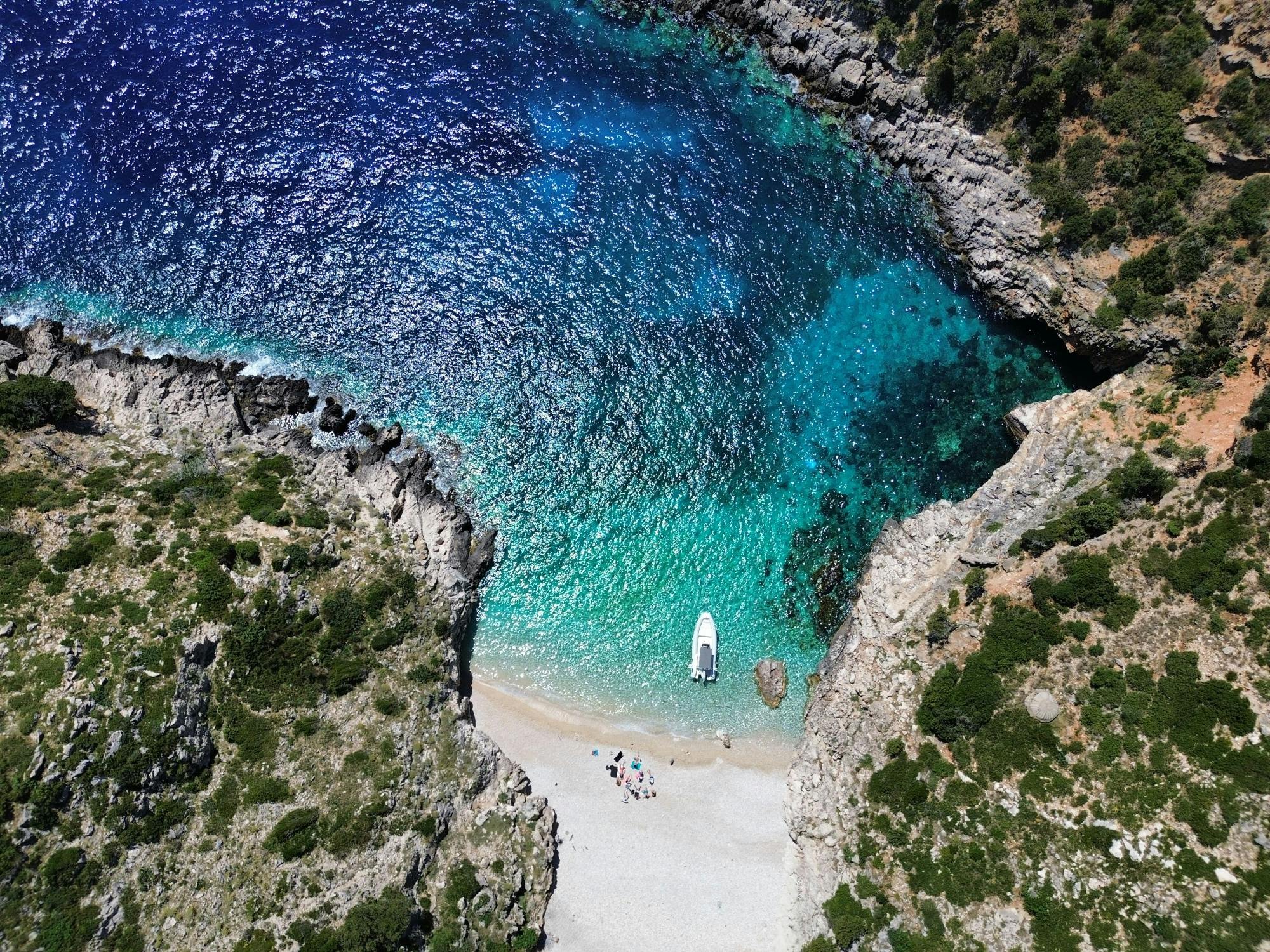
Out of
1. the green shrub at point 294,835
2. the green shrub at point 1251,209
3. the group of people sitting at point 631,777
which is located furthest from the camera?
the green shrub at point 1251,209

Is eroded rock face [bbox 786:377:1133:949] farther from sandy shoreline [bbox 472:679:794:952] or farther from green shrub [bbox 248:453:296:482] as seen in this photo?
green shrub [bbox 248:453:296:482]

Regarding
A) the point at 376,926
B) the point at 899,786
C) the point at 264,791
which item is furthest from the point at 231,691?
the point at 899,786

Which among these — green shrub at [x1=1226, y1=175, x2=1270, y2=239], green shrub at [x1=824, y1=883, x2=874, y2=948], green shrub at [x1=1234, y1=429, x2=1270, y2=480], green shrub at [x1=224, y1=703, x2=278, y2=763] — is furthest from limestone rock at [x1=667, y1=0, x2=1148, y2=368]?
green shrub at [x1=224, y1=703, x2=278, y2=763]

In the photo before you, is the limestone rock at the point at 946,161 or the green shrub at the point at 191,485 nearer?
the green shrub at the point at 191,485

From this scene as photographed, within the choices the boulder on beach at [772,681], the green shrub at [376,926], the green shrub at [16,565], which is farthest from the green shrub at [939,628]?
the green shrub at [16,565]

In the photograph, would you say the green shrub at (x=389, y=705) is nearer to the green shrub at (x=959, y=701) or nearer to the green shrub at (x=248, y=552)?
the green shrub at (x=248, y=552)

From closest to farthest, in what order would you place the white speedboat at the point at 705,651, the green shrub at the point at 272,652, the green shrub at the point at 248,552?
the green shrub at the point at 272,652
the green shrub at the point at 248,552
the white speedboat at the point at 705,651

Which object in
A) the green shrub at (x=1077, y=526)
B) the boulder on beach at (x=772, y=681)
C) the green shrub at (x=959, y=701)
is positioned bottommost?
the boulder on beach at (x=772, y=681)
